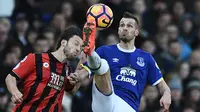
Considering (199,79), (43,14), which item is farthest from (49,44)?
(199,79)

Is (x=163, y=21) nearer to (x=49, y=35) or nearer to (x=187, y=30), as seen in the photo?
(x=187, y=30)

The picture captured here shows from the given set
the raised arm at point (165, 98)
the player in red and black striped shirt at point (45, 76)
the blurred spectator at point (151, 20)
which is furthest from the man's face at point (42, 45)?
the player in red and black striped shirt at point (45, 76)

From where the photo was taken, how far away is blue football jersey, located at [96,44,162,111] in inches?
400

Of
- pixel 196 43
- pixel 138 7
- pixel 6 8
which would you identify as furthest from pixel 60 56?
pixel 196 43

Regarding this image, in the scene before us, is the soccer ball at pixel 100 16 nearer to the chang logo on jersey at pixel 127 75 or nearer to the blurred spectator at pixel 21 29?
the chang logo on jersey at pixel 127 75

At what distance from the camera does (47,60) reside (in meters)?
9.53

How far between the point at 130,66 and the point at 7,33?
4.45 meters

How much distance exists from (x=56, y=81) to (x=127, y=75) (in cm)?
117

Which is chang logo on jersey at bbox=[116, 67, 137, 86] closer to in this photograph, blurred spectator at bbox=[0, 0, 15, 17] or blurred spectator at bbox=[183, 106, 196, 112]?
blurred spectator at bbox=[183, 106, 196, 112]

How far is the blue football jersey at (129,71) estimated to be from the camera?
10.2 m

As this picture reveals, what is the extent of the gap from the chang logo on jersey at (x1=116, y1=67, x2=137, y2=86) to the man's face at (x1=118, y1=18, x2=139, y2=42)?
0.41 m

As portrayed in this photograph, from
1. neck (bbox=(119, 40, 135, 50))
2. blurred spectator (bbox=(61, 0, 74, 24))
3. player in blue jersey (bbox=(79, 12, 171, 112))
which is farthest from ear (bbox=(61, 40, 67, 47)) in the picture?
blurred spectator (bbox=(61, 0, 74, 24))

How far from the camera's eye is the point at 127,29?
10164mm

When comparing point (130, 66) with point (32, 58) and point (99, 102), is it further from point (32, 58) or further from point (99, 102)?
point (32, 58)
